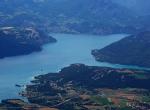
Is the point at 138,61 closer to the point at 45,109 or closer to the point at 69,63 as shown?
the point at 69,63

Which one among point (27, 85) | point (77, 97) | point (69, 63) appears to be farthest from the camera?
point (69, 63)

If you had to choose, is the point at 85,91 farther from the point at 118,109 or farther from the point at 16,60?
the point at 16,60

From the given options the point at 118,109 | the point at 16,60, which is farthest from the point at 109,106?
the point at 16,60

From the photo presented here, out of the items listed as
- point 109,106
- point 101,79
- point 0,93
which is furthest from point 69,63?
point 109,106

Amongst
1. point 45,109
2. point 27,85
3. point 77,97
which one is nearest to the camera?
point 45,109

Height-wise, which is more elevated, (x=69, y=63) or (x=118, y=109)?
(x=69, y=63)

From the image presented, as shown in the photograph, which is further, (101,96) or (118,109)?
(101,96)

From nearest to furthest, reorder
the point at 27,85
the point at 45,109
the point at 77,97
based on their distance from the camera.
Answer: the point at 45,109 < the point at 77,97 < the point at 27,85
